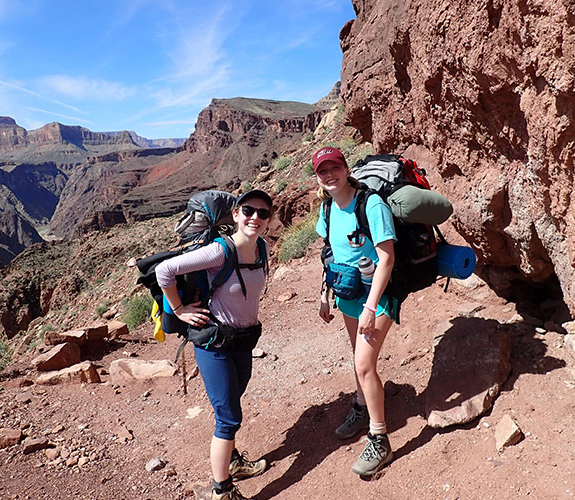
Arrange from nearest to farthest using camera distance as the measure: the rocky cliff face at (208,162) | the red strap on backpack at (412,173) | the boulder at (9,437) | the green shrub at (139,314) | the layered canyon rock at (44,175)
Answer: the red strap on backpack at (412,173) → the boulder at (9,437) → the green shrub at (139,314) → the rocky cliff face at (208,162) → the layered canyon rock at (44,175)

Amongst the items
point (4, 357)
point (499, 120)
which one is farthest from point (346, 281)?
point (4, 357)

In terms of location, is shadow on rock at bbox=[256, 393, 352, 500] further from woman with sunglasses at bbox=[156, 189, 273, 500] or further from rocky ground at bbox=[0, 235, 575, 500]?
woman with sunglasses at bbox=[156, 189, 273, 500]

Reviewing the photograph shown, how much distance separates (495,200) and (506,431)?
1.43 meters

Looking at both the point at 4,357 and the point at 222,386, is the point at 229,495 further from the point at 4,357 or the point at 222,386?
the point at 4,357

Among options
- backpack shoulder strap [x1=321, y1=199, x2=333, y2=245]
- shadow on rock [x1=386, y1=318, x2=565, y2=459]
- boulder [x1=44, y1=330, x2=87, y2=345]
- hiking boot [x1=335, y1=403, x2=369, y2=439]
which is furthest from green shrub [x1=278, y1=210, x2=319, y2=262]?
backpack shoulder strap [x1=321, y1=199, x2=333, y2=245]

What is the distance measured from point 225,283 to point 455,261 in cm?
133

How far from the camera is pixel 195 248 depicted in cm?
247

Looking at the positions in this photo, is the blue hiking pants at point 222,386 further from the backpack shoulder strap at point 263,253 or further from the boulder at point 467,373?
the boulder at point 467,373

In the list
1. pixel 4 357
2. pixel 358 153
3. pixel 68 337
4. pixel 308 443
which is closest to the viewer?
pixel 308 443

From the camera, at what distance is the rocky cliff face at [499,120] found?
2006mm

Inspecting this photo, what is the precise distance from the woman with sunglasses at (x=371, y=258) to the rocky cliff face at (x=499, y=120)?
2.89ft

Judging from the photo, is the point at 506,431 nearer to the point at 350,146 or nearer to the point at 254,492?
the point at 254,492

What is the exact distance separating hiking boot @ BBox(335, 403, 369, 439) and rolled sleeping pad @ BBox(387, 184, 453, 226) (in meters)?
1.40

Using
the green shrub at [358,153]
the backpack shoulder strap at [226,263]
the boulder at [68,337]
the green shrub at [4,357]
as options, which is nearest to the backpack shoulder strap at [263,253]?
the backpack shoulder strap at [226,263]
